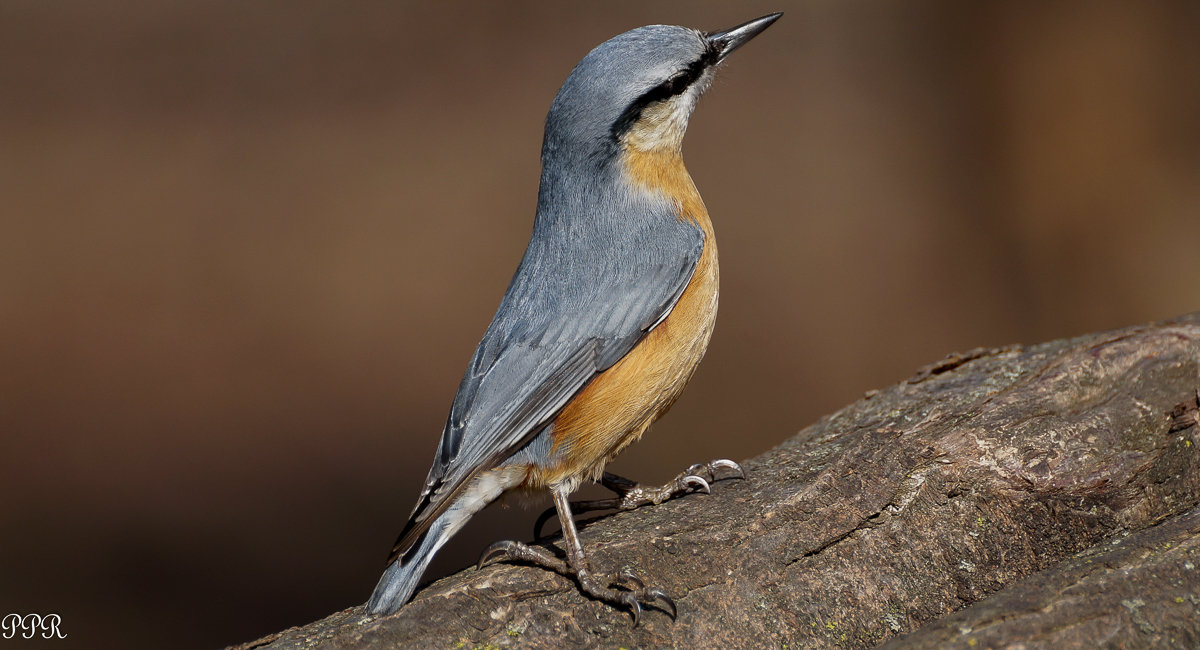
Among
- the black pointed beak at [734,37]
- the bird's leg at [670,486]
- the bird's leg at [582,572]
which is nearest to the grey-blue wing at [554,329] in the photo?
the bird's leg at [582,572]

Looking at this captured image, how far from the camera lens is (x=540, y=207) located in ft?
10.3

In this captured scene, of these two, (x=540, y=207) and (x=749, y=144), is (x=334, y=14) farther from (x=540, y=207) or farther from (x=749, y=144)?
(x=540, y=207)

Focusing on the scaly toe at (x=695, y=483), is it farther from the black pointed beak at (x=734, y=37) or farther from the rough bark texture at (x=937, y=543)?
the black pointed beak at (x=734, y=37)

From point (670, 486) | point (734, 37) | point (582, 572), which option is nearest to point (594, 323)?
point (670, 486)

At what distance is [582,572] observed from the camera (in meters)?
2.43

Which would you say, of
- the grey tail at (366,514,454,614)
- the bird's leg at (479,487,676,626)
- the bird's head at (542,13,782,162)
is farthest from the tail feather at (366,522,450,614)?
the bird's head at (542,13,782,162)

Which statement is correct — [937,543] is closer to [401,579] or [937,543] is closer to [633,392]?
[633,392]

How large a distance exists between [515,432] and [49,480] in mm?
4442

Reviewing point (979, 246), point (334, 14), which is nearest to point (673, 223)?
point (979, 246)

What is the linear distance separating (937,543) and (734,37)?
1.85 m

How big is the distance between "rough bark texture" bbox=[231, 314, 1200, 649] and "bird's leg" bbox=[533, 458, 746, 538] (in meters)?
0.08

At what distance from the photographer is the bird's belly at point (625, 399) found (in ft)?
8.87

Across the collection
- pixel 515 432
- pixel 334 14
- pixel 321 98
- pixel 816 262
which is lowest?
pixel 816 262

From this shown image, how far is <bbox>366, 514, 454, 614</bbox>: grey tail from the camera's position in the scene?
2363mm
